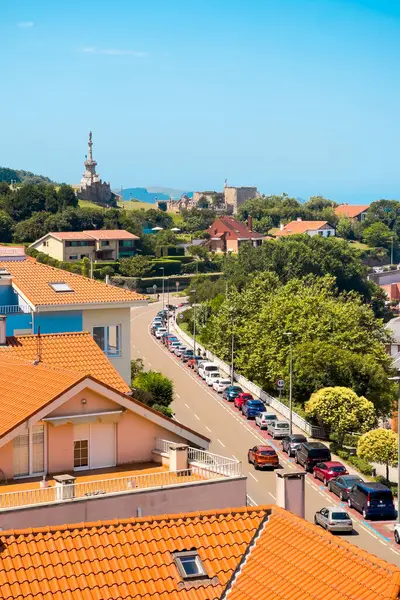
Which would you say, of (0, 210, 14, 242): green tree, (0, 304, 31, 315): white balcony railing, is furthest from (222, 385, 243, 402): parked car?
(0, 210, 14, 242): green tree

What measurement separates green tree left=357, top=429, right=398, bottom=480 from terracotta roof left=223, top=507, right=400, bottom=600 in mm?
30719

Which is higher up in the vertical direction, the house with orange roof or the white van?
the house with orange roof

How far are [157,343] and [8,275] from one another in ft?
181

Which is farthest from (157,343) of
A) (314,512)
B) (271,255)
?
(314,512)

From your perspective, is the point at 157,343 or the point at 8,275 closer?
the point at 8,275

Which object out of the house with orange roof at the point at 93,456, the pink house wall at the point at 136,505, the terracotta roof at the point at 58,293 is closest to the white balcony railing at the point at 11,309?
the terracotta roof at the point at 58,293

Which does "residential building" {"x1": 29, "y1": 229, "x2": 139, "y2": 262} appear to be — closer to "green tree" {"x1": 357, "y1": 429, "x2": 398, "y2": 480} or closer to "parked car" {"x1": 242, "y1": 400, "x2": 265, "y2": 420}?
"parked car" {"x1": 242, "y1": 400, "x2": 265, "y2": 420}

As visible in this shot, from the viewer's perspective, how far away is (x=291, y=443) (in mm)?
48469

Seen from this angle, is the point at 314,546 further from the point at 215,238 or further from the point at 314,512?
the point at 215,238

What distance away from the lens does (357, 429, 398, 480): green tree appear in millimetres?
44781

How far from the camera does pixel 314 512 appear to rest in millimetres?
38531

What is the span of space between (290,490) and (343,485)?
25154mm

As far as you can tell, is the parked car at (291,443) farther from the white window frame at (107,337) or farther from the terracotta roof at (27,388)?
the terracotta roof at (27,388)

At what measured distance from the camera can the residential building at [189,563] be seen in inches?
516
